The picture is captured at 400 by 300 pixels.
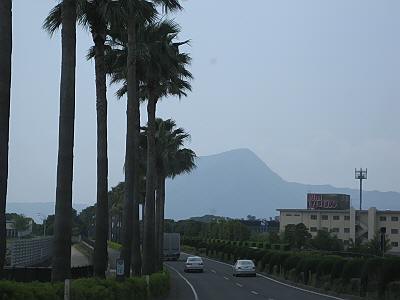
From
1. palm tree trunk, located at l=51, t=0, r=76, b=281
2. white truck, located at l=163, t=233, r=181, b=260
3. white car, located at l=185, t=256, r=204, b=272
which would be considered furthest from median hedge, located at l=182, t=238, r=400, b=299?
white truck, located at l=163, t=233, r=181, b=260

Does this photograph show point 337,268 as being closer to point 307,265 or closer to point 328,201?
point 307,265

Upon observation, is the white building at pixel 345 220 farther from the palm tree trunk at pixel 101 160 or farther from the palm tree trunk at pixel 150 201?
the palm tree trunk at pixel 101 160

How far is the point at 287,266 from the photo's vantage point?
47.3 meters

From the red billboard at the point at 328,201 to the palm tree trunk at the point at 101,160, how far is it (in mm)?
125908

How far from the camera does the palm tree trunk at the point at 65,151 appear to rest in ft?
53.5

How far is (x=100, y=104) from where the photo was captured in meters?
22.7

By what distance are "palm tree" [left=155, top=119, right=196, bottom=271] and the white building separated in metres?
60.4

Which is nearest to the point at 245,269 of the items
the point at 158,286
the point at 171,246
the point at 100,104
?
the point at 158,286

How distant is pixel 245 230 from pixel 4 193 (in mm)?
113236

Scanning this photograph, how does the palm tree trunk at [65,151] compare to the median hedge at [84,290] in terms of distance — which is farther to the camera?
the palm tree trunk at [65,151]

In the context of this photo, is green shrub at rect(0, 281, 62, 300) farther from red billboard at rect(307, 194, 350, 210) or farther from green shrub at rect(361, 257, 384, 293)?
A: red billboard at rect(307, 194, 350, 210)

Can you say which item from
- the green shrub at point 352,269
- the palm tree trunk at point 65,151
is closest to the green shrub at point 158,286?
the green shrub at point 352,269

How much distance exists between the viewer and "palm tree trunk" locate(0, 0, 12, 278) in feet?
43.1

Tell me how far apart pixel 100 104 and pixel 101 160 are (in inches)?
76.0
